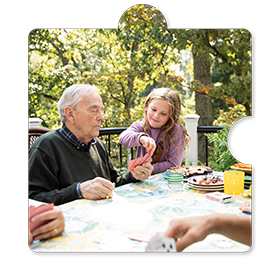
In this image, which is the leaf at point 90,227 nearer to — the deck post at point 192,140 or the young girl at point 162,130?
the young girl at point 162,130

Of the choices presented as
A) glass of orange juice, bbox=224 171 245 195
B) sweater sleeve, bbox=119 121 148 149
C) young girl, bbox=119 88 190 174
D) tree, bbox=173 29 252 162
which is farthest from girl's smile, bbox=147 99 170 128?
glass of orange juice, bbox=224 171 245 195

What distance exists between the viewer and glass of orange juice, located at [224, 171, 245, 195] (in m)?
1.54

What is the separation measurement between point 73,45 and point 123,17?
46cm

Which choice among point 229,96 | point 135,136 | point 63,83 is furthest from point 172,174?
point 63,83

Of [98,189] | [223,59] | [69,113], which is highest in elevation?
[223,59]

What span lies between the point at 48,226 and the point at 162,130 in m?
1.21

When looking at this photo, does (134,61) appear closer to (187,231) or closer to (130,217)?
(130,217)

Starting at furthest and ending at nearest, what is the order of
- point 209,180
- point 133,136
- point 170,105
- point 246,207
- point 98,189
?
point 170,105 → point 133,136 → point 209,180 → point 98,189 → point 246,207

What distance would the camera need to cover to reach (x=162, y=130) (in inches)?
84.0

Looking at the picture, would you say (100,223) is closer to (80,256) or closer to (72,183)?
(80,256)

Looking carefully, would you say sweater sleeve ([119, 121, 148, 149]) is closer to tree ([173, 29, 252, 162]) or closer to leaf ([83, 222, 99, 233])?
tree ([173, 29, 252, 162])

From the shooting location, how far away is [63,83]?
170 centimetres

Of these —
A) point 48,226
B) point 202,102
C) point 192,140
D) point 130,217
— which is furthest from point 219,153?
point 48,226

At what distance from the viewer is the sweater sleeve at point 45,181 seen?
1443 millimetres
